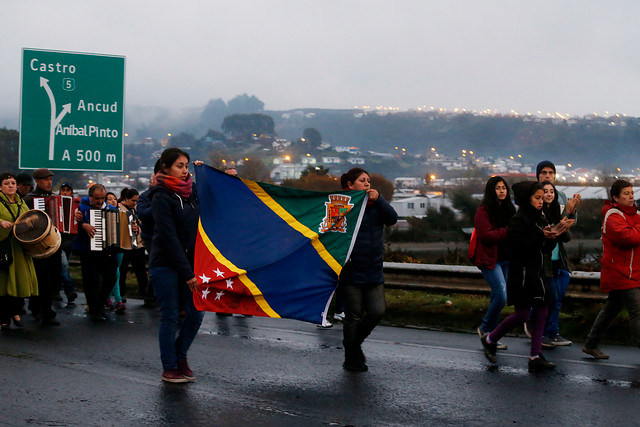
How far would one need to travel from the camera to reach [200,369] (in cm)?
775

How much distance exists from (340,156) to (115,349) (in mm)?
190594

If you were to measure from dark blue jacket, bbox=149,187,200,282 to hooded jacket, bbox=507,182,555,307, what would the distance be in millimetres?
3025

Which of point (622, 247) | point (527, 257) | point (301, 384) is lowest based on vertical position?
point (301, 384)

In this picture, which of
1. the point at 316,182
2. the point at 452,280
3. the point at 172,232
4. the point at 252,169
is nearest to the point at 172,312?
the point at 172,232

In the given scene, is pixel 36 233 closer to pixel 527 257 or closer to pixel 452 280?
pixel 452 280

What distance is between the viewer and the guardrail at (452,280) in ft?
34.8

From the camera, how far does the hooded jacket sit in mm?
7859

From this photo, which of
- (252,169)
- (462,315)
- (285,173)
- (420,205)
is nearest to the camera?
(462,315)

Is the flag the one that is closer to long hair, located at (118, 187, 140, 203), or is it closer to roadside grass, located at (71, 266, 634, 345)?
roadside grass, located at (71, 266, 634, 345)

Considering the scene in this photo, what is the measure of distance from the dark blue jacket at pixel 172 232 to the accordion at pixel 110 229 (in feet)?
17.4

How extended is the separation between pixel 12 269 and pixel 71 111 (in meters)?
5.17

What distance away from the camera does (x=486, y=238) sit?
8.84 meters

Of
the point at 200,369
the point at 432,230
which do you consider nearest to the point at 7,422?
the point at 200,369

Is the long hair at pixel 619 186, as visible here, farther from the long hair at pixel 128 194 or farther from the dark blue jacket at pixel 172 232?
the long hair at pixel 128 194
